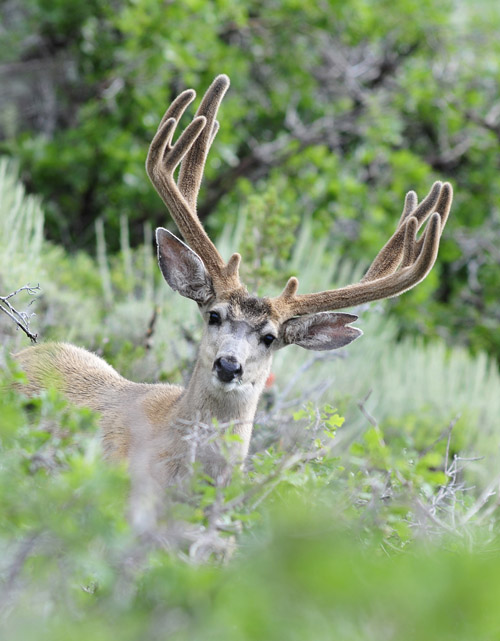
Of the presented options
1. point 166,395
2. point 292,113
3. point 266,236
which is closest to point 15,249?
point 266,236

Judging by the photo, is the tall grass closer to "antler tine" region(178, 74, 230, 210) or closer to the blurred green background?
the blurred green background

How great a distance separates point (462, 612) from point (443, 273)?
1047 centimetres

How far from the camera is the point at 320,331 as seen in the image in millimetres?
5223

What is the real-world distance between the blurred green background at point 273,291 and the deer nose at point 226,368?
0.43m

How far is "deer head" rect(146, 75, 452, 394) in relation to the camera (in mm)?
4801

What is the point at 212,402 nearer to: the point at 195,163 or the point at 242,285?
the point at 242,285

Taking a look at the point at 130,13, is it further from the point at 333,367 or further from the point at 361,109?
the point at 333,367

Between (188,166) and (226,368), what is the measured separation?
1.47 m

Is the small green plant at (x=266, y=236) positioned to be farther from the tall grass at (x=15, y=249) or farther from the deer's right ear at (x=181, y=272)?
the deer's right ear at (x=181, y=272)

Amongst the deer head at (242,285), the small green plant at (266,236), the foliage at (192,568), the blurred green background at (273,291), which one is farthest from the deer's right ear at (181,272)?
Answer: the foliage at (192,568)

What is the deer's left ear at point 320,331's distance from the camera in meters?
5.11

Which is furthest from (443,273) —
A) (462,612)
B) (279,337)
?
A: (462,612)

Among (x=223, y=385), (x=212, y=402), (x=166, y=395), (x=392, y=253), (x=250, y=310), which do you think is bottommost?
(x=166, y=395)

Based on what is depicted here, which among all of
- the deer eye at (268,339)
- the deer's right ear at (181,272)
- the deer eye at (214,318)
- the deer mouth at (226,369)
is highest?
the deer's right ear at (181,272)
